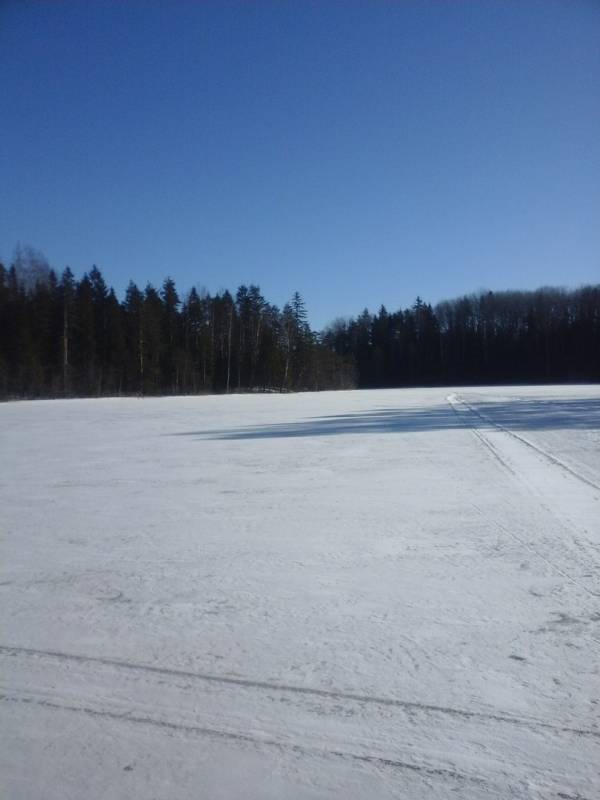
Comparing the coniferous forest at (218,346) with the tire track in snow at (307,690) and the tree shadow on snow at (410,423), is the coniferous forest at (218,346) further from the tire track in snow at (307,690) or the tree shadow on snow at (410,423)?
the tire track in snow at (307,690)

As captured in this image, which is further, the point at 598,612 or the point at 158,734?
the point at 598,612

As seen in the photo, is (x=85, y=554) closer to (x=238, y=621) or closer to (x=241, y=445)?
(x=238, y=621)

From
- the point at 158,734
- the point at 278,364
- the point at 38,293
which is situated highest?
the point at 38,293

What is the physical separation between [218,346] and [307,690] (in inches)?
2099

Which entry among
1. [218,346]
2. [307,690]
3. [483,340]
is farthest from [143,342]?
[483,340]

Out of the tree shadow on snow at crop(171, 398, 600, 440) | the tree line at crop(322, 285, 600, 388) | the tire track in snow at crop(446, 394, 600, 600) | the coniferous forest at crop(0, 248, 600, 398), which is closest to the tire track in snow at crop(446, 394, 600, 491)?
the tire track in snow at crop(446, 394, 600, 600)

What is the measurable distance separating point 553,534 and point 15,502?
5829 millimetres

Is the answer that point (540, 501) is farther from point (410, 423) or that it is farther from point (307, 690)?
point (410, 423)

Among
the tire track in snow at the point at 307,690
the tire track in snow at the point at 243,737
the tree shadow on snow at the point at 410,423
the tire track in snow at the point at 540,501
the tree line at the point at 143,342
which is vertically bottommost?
the tire track in snow at the point at 243,737

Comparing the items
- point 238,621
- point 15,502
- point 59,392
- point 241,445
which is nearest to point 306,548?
point 238,621

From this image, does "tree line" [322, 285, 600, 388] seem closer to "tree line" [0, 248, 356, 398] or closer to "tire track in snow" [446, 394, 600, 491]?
"tree line" [0, 248, 356, 398]

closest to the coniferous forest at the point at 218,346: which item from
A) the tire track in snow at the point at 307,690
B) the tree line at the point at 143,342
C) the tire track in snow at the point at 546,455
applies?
the tree line at the point at 143,342

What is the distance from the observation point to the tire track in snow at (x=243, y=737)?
2.16 m

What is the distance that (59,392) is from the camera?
3703cm
